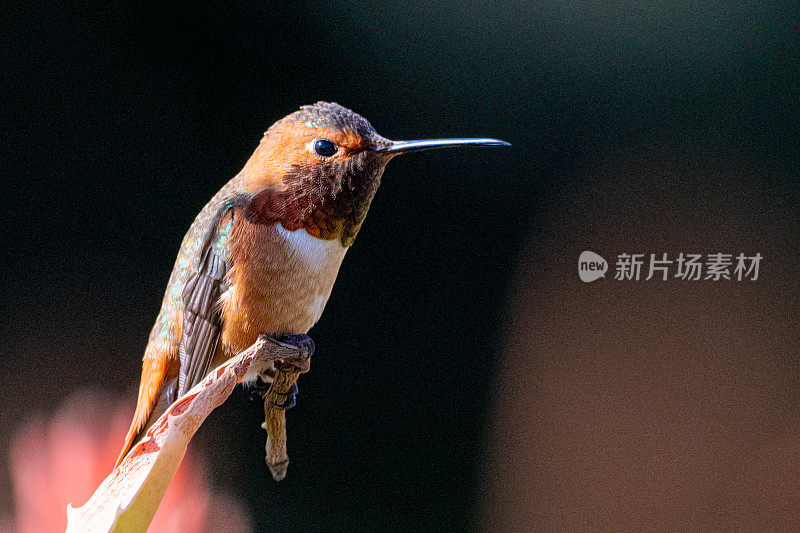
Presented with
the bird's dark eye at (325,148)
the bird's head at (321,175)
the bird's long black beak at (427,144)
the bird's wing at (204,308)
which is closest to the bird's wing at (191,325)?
the bird's wing at (204,308)

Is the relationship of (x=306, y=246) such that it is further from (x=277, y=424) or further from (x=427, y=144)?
(x=277, y=424)

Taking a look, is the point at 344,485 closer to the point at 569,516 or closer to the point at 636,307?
the point at 569,516

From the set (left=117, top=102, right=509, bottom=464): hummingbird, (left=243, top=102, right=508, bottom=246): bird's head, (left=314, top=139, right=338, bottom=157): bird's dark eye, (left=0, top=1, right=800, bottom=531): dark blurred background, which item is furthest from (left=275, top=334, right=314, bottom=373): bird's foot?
(left=314, top=139, right=338, bottom=157): bird's dark eye

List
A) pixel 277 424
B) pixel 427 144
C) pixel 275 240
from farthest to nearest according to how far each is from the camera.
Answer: pixel 277 424, pixel 427 144, pixel 275 240

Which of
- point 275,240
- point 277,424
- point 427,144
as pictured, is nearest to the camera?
point 275,240

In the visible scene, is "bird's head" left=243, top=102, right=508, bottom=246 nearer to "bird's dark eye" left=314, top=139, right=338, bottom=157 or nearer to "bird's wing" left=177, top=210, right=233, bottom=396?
"bird's dark eye" left=314, top=139, right=338, bottom=157

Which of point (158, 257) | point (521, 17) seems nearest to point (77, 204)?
point (158, 257)

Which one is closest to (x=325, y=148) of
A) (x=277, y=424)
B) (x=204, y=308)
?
(x=204, y=308)
